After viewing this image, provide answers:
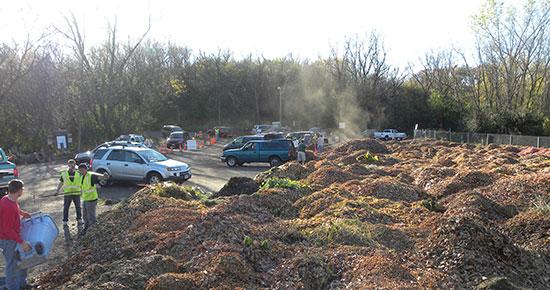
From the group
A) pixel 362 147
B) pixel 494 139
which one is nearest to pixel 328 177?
pixel 362 147

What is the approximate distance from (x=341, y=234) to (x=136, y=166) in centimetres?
1207

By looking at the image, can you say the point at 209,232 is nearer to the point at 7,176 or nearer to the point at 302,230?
the point at 302,230

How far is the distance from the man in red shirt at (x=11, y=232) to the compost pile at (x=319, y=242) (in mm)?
599

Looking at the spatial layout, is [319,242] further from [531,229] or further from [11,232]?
[11,232]

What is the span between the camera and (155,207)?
35.9 feet

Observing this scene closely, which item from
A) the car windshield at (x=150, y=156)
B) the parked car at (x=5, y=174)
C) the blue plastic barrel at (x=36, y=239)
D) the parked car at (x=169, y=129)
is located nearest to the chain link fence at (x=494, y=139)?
the car windshield at (x=150, y=156)

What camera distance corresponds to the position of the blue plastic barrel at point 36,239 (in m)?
6.90

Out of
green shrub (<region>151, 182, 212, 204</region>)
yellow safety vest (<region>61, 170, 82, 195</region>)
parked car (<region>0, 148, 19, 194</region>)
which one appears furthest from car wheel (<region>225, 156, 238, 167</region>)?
yellow safety vest (<region>61, 170, 82, 195</region>)

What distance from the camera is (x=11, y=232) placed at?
6.68 meters

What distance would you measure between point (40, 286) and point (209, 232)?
2.80m

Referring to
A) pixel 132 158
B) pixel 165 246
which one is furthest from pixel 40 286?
pixel 132 158

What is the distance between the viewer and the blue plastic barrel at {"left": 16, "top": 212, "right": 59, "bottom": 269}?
22.6 feet

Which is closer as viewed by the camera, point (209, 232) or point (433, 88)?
point (209, 232)

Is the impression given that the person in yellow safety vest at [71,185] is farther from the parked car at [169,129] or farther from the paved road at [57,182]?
the parked car at [169,129]
